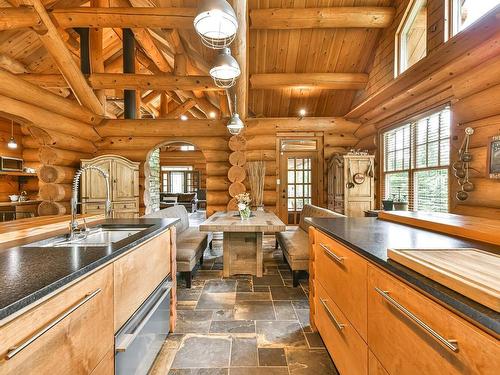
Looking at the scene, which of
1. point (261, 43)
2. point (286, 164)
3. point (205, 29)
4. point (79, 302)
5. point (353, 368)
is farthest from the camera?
point (286, 164)

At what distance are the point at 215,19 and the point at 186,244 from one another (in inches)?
102

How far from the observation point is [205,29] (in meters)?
2.35

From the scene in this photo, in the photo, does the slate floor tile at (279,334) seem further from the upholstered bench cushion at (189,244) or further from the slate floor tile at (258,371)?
the upholstered bench cushion at (189,244)

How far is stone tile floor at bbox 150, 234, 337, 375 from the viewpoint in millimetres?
1861

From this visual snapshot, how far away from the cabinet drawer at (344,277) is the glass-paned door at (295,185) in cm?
466

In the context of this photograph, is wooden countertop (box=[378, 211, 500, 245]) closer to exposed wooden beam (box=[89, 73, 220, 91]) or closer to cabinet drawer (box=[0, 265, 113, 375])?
cabinet drawer (box=[0, 265, 113, 375])

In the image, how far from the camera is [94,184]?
18.6ft

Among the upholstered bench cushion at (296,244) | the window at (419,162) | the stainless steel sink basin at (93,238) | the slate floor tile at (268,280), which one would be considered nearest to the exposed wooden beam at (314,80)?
the window at (419,162)

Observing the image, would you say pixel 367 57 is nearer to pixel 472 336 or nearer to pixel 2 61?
pixel 472 336

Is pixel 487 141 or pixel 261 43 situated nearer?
pixel 487 141

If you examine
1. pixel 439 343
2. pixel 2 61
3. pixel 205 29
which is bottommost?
pixel 439 343

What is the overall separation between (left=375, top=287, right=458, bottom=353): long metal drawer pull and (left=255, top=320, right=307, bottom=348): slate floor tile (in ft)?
4.39

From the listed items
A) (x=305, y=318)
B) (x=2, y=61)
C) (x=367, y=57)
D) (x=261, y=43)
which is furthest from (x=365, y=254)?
(x=2, y=61)

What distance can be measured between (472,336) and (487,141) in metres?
3.14
